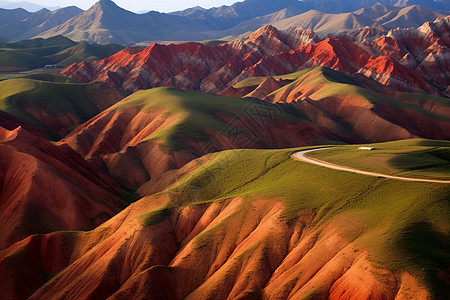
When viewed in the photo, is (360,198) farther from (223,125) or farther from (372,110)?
(372,110)

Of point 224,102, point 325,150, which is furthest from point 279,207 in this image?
point 224,102

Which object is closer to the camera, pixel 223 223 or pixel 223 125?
pixel 223 223

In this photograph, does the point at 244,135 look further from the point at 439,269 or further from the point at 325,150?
the point at 439,269

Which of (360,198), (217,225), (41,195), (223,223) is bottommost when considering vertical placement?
(217,225)

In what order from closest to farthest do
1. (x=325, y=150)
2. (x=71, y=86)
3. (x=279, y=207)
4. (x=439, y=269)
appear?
(x=439, y=269) → (x=279, y=207) → (x=325, y=150) → (x=71, y=86)

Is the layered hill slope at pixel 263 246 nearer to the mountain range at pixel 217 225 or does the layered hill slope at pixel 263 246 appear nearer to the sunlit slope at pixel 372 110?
the mountain range at pixel 217 225

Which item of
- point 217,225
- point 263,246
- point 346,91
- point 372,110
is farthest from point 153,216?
point 346,91
